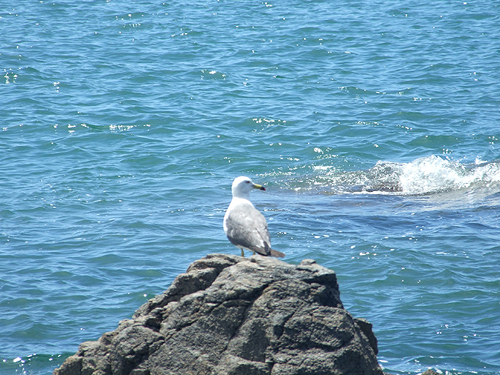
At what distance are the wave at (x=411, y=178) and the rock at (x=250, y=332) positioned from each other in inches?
296

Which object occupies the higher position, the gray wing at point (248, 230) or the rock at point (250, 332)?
the gray wing at point (248, 230)

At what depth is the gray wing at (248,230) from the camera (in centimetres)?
600

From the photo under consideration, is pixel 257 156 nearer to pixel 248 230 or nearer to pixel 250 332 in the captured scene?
pixel 248 230

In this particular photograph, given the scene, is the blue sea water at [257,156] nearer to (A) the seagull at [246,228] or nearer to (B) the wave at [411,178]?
(B) the wave at [411,178]

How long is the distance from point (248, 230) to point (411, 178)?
24.2 ft

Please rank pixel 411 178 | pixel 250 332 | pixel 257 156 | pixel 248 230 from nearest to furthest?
pixel 250 332 → pixel 248 230 → pixel 411 178 → pixel 257 156

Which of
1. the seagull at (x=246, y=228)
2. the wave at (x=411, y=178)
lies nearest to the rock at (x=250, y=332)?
the seagull at (x=246, y=228)

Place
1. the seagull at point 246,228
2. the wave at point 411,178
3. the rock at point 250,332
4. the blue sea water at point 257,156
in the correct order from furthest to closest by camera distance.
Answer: the wave at point 411,178 → the blue sea water at point 257,156 → the seagull at point 246,228 → the rock at point 250,332

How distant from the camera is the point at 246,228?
6.23m

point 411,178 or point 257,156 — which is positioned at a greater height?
point 257,156

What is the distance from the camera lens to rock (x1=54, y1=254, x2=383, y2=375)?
4715 mm

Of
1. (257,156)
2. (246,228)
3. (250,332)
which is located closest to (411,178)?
(257,156)

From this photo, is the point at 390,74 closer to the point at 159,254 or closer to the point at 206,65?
the point at 206,65

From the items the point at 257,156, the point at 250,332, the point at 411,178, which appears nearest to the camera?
the point at 250,332
